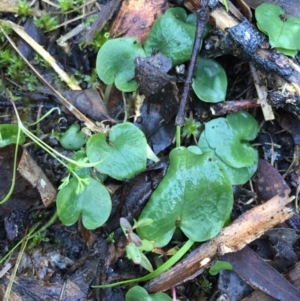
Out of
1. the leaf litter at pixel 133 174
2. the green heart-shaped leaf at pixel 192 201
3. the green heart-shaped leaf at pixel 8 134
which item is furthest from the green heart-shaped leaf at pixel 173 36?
the green heart-shaped leaf at pixel 8 134

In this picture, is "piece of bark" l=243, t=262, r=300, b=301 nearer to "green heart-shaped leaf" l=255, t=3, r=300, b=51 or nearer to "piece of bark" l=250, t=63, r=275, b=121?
"piece of bark" l=250, t=63, r=275, b=121

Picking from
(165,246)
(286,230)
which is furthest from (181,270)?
(286,230)

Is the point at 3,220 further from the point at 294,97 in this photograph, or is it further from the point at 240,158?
the point at 294,97

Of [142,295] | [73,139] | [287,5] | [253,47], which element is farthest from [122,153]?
[287,5]

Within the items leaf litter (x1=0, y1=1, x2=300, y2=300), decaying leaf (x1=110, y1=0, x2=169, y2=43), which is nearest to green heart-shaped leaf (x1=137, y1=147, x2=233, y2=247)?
leaf litter (x1=0, y1=1, x2=300, y2=300)

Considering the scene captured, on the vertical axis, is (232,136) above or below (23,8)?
below

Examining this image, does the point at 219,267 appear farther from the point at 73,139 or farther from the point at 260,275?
the point at 73,139
